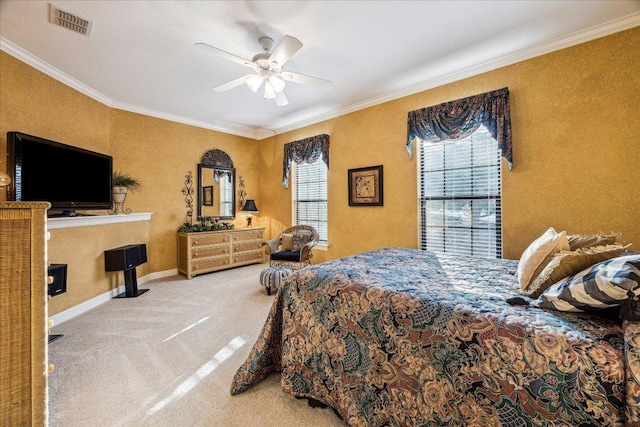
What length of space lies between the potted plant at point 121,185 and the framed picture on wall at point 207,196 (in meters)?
1.18

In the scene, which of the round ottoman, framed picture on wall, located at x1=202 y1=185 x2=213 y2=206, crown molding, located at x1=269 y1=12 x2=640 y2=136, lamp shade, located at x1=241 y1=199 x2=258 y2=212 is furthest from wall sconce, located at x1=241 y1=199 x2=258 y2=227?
crown molding, located at x1=269 y1=12 x2=640 y2=136

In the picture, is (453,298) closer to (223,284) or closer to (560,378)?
(560,378)

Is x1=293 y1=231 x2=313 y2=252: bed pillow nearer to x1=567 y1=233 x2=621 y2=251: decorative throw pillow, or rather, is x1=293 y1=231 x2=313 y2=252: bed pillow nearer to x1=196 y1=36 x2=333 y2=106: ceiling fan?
x1=196 y1=36 x2=333 y2=106: ceiling fan

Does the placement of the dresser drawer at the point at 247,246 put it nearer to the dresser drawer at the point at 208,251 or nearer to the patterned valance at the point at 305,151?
the dresser drawer at the point at 208,251

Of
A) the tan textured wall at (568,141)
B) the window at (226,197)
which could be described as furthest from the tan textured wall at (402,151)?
the window at (226,197)

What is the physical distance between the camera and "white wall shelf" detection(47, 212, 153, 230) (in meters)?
2.87

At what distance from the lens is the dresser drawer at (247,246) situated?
5272 millimetres

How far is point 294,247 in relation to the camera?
15.5ft

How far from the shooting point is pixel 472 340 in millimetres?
1153

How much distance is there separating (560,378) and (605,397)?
115 mm

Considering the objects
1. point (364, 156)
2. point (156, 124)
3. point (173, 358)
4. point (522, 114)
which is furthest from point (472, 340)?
point (156, 124)

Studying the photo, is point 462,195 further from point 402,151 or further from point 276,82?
point 276,82

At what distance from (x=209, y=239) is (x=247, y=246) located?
81 centimetres

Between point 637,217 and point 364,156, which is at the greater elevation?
point 364,156
